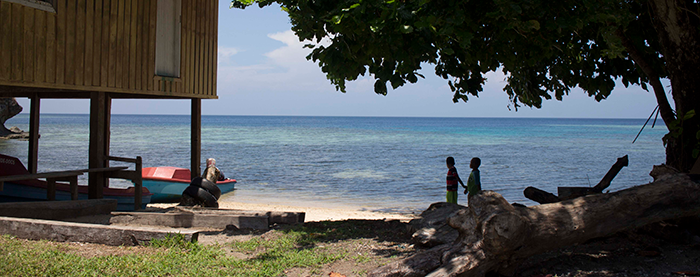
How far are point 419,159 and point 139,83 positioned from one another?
2802 centimetres

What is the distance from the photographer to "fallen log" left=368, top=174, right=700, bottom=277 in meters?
4.38

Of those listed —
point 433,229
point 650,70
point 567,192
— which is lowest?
point 433,229

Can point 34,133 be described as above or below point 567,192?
above

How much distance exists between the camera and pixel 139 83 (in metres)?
9.78

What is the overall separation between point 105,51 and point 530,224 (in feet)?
26.8

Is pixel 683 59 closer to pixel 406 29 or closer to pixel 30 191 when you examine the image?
pixel 406 29

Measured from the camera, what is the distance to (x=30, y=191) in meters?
10.5

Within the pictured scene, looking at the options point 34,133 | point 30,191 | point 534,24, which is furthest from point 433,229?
point 34,133

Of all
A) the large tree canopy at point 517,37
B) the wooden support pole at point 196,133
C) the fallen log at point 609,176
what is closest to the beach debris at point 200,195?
the wooden support pole at point 196,133

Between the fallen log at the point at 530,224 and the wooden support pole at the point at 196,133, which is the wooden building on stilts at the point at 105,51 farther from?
the fallen log at the point at 530,224

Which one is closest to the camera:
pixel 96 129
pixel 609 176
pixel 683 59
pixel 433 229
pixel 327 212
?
pixel 433 229

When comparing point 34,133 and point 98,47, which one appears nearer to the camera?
point 98,47

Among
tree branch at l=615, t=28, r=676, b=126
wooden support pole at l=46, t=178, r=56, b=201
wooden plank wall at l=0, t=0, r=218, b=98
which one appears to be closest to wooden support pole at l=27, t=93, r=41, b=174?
wooden support pole at l=46, t=178, r=56, b=201

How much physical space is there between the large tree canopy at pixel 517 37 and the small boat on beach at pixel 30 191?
6136 millimetres
